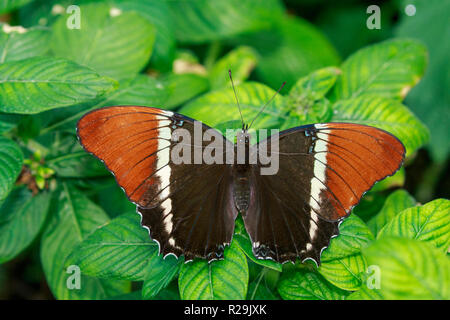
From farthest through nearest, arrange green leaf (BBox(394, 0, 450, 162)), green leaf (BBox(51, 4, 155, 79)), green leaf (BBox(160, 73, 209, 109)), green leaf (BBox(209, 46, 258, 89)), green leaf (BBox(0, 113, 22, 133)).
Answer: green leaf (BBox(394, 0, 450, 162)), green leaf (BBox(209, 46, 258, 89)), green leaf (BBox(160, 73, 209, 109)), green leaf (BBox(51, 4, 155, 79)), green leaf (BBox(0, 113, 22, 133))

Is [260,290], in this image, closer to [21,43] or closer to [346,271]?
[346,271]

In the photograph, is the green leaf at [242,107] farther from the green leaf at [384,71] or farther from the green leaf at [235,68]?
the green leaf at [235,68]

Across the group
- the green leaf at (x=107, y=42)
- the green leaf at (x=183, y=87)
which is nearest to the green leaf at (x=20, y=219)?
the green leaf at (x=107, y=42)

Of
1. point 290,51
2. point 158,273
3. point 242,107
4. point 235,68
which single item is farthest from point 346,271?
point 290,51

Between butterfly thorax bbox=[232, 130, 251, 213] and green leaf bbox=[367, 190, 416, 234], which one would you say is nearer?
butterfly thorax bbox=[232, 130, 251, 213]

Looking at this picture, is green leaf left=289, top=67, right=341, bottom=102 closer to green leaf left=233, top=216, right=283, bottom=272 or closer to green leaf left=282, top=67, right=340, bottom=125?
green leaf left=282, top=67, right=340, bottom=125

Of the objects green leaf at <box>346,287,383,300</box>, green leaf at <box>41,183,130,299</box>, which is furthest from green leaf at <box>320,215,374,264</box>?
green leaf at <box>41,183,130,299</box>

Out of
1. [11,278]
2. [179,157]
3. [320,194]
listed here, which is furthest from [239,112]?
[11,278]
